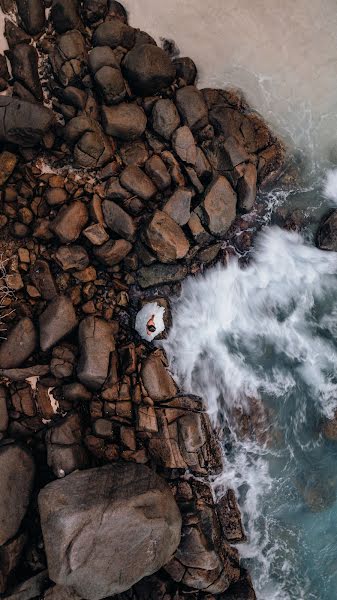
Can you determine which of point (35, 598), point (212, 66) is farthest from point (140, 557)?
point (212, 66)

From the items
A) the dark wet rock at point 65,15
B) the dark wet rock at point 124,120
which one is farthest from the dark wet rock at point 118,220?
the dark wet rock at point 65,15

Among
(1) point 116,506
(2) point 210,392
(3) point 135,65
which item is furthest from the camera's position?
(2) point 210,392

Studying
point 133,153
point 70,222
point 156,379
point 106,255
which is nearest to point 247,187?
point 133,153

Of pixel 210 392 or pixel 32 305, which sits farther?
pixel 210 392

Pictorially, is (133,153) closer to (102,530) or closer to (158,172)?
(158,172)

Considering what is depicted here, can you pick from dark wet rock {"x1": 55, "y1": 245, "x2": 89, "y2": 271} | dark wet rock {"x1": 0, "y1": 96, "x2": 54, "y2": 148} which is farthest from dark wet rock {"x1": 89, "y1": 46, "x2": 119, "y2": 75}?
dark wet rock {"x1": 55, "y1": 245, "x2": 89, "y2": 271}

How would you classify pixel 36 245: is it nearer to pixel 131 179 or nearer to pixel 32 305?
pixel 32 305

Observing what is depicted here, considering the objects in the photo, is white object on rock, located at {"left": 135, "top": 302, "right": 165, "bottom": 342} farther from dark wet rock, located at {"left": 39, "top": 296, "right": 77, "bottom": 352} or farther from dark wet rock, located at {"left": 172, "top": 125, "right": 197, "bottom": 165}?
dark wet rock, located at {"left": 172, "top": 125, "right": 197, "bottom": 165}
